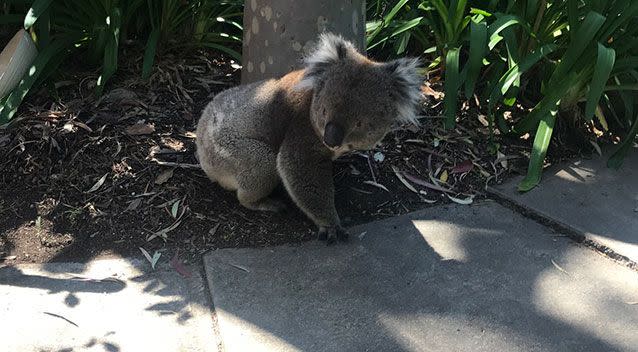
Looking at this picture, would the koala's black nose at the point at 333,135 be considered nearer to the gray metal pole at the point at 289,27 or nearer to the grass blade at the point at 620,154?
the gray metal pole at the point at 289,27

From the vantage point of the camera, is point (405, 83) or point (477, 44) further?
point (477, 44)

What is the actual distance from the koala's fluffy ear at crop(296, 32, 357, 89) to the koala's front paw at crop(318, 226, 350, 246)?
2.37 feet

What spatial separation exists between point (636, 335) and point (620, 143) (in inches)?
69.1

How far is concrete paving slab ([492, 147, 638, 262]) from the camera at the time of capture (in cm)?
329

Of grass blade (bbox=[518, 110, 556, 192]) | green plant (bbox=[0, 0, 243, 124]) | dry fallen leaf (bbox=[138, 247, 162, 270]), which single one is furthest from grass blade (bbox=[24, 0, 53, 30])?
grass blade (bbox=[518, 110, 556, 192])

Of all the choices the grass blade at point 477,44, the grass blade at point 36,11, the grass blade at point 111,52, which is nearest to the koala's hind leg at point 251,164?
the grass blade at point 111,52

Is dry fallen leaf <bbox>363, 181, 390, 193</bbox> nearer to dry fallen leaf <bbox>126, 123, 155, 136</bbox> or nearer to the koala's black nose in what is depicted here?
the koala's black nose

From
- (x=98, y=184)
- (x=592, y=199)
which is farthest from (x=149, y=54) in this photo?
(x=592, y=199)

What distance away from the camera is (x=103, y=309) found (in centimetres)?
277

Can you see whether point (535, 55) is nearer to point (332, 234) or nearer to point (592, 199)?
point (592, 199)

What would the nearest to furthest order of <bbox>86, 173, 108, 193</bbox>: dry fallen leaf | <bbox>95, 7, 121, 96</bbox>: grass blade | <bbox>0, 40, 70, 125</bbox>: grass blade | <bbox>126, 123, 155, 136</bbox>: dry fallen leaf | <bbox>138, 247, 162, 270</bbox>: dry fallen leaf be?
<bbox>138, 247, 162, 270</bbox>: dry fallen leaf
<bbox>86, 173, 108, 193</bbox>: dry fallen leaf
<bbox>0, 40, 70, 125</bbox>: grass blade
<bbox>126, 123, 155, 136</bbox>: dry fallen leaf
<bbox>95, 7, 121, 96</bbox>: grass blade

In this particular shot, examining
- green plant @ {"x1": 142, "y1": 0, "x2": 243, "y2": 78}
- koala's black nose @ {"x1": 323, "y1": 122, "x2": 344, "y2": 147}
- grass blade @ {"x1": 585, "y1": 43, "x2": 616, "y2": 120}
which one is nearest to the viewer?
koala's black nose @ {"x1": 323, "y1": 122, "x2": 344, "y2": 147}

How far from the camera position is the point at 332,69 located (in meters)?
3.16

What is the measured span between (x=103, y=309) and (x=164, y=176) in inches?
41.2
